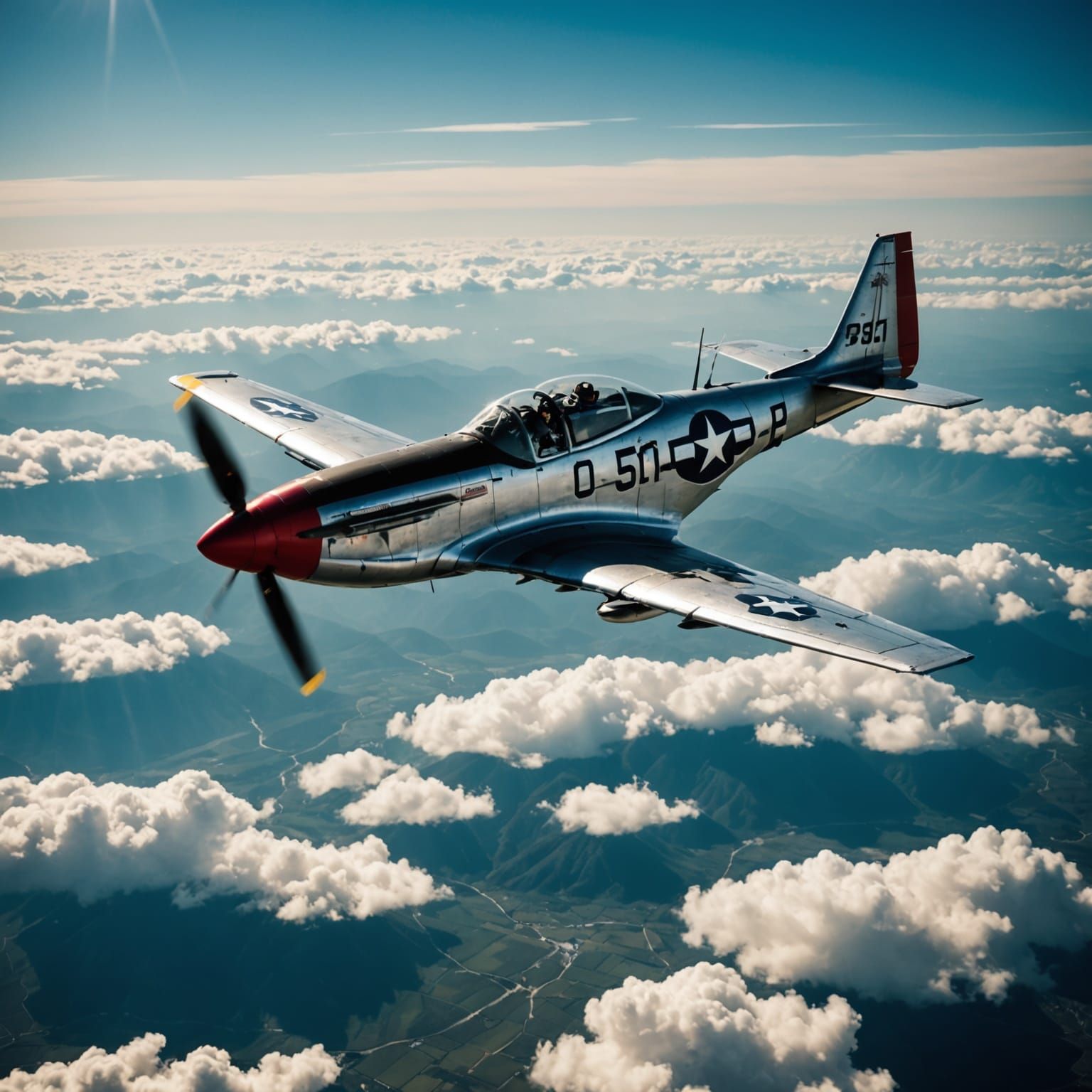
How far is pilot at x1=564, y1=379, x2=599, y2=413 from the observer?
61.3 feet

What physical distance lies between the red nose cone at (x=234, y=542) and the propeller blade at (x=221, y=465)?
0.26m

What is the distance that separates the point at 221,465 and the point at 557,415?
691 centimetres

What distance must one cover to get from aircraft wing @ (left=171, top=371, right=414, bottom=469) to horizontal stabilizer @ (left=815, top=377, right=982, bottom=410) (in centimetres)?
1217

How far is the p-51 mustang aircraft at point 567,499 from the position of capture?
48.6 ft

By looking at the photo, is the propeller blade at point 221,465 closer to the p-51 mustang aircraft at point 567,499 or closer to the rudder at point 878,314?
the p-51 mustang aircraft at point 567,499

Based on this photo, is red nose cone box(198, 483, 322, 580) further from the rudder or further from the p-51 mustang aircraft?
the rudder

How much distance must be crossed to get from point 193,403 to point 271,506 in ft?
7.89

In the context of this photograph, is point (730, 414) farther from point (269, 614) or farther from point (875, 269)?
Answer: point (269, 614)

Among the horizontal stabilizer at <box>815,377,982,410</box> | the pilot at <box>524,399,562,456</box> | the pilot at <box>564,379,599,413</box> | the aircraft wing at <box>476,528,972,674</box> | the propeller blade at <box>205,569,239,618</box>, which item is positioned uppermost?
the pilot at <box>564,379,599,413</box>

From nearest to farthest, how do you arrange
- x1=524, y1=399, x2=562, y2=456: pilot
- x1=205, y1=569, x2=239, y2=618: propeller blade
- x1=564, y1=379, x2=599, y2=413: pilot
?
x1=205, y1=569, x2=239, y2=618: propeller blade, x1=524, y1=399, x2=562, y2=456: pilot, x1=564, y1=379, x2=599, y2=413: pilot

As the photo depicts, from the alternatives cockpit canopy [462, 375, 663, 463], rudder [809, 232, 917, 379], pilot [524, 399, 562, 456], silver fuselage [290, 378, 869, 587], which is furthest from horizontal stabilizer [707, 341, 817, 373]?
pilot [524, 399, 562, 456]

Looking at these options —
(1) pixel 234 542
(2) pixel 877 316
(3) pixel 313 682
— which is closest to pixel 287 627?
(3) pixel 313 682

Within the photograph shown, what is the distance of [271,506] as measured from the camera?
15.1 m

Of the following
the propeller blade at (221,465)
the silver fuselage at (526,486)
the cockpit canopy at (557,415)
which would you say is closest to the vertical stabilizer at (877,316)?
the silver fuselage at (526,486)
